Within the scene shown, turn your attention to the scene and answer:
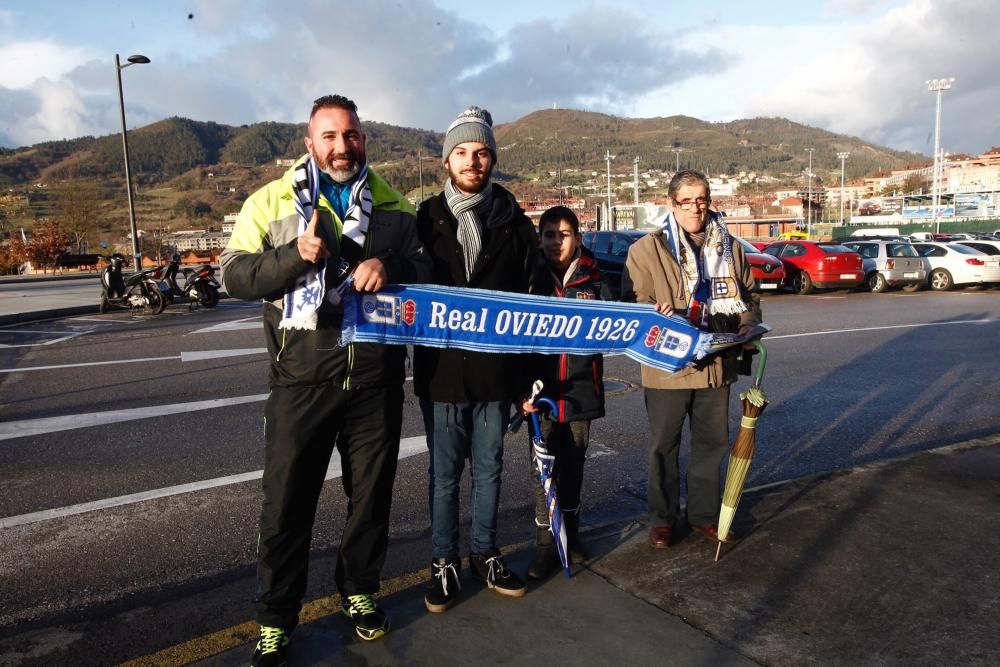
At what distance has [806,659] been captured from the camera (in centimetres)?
279

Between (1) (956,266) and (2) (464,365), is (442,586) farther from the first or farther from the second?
(1) (956,266)

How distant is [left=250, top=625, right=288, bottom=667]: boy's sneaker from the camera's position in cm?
276

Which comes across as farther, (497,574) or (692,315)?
(692,315)

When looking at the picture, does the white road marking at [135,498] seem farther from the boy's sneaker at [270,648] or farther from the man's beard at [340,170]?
the man's beard at [340,170]

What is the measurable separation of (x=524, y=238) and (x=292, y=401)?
1320 mm

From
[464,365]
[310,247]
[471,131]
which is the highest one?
[471,131]

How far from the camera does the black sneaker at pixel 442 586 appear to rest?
3.17m

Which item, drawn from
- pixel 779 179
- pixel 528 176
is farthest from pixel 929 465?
pixel 779 179

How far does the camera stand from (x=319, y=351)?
9.51 ft

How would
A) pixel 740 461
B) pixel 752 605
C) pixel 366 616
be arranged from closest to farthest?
1. pixel 366 616
2. pixel 752 605
3. pixel 740 461

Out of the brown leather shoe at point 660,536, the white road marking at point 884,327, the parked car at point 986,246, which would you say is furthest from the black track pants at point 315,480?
the parked car at point 986,246

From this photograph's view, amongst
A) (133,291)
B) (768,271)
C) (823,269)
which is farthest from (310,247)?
(823,269)

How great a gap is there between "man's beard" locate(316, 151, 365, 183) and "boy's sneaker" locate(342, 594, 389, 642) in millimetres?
1786

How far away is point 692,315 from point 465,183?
151cm
